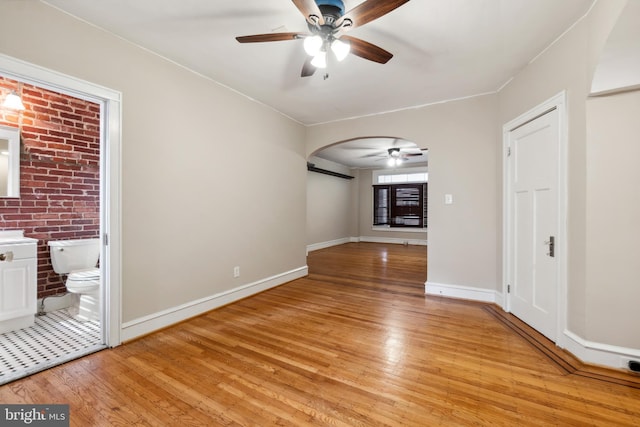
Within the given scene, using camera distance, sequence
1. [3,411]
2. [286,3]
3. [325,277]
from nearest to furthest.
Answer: [3,411] < [286,3] < [325,277]

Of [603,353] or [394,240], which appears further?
[394,240]

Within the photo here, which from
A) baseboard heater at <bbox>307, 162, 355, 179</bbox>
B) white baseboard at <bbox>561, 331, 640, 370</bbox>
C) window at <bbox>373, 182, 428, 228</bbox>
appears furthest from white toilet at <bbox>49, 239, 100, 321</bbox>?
window at <bbox>373, 182, 428, 228</bbox>

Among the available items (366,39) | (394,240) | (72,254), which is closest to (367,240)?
(394,240)

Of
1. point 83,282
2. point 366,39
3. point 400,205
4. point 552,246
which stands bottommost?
point 83,282

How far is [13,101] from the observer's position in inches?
108

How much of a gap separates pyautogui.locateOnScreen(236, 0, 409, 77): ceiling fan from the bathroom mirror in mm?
2825

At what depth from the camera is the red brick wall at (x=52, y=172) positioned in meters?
2.97

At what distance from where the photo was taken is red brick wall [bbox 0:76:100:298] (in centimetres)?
297

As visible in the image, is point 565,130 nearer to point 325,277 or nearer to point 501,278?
point 501,278

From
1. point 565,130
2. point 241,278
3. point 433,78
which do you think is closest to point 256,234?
point 241,278

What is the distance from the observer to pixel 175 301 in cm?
285

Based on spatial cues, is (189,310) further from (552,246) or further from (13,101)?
(552,246)

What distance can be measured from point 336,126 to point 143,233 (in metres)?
3.18

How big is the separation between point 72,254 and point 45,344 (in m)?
1.12
